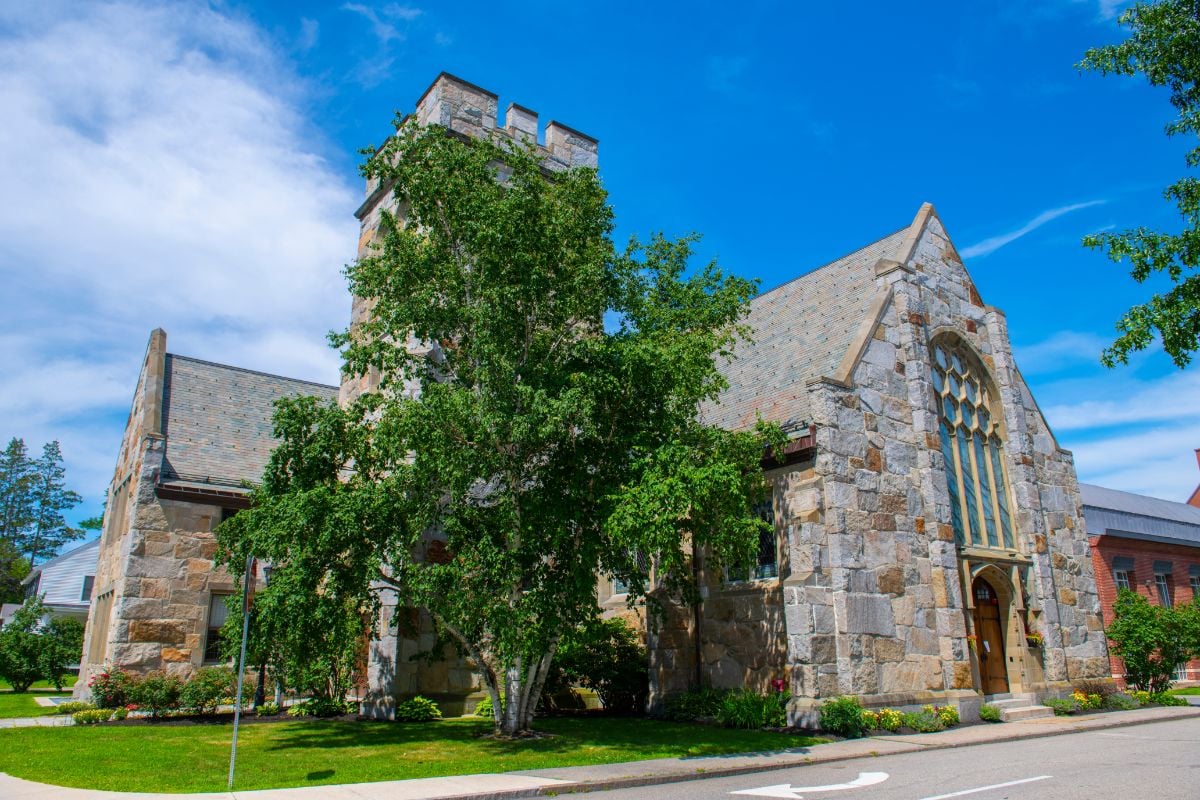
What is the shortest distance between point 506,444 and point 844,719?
7.55 meters

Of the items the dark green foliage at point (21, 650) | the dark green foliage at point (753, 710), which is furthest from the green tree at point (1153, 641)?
the dark green foliage at point (21, 650)

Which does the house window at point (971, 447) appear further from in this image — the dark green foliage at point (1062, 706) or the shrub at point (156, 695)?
the shrub at point (156, 695)

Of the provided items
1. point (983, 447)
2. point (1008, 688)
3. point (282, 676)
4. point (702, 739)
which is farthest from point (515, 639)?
point (983, 447)

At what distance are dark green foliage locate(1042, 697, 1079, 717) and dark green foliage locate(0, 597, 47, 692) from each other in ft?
94.6

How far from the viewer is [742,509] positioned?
1300 centimetres

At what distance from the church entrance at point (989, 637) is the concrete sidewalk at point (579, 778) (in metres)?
3.36

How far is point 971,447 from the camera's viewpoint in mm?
19219

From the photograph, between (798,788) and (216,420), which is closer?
(798,788)

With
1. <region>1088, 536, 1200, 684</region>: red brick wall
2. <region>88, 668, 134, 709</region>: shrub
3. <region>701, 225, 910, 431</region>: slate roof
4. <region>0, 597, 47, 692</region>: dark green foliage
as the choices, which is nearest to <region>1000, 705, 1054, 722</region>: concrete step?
<region>701, 225, 910, 431</region>: slate roof

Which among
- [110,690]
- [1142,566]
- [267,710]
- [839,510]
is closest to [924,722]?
[839,510]

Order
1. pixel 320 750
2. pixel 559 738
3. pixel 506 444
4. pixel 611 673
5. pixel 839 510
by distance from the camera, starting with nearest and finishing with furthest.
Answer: pixel 320 750 → pixel 506 444 → pixel 559 738 → pixel 839 510 → pixel 611 673

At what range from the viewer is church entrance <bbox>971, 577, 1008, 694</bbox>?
17.5 m

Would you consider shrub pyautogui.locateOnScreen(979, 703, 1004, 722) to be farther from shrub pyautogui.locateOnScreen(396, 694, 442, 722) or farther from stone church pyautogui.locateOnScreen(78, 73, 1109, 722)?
shrub pyautogui.locateOnScreen(396, 694, 442, 722)

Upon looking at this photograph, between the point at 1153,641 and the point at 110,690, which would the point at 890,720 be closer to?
the point at 1153,641
